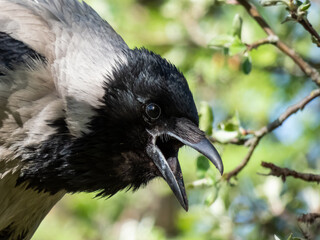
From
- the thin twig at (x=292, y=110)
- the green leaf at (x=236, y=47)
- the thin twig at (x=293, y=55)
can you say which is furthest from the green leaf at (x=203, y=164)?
the thin twig at (x=293, y=55)

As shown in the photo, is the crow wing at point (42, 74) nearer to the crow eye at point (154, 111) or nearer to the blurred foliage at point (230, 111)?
the crow eye at point (154, 111)

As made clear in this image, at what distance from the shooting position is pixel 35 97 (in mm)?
3537

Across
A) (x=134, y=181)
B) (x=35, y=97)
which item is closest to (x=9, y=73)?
(x=35, y=97)

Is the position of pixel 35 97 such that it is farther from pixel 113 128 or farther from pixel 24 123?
pixel 113 128

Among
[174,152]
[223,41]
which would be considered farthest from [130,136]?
[223,41]

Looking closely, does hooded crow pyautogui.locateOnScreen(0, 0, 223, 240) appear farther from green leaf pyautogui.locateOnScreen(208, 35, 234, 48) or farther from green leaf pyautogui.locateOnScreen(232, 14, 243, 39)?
green leaf pyautogui.locateOnScreen(232, 14, 243, 39)

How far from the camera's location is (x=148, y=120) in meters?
3.48

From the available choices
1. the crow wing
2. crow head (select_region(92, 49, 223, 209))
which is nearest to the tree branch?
crow head (select_region(92, 49, 223, 209))

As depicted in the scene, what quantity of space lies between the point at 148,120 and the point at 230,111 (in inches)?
83.8

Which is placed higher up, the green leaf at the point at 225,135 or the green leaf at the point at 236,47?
the green leaf at the point at 236,47

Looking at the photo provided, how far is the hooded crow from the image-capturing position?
11.3 feet

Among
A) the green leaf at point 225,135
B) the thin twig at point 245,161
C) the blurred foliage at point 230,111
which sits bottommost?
the blurred foliage at point 230,111

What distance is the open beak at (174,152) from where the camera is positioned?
334 cm

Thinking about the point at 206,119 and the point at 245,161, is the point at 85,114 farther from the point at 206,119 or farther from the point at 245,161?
the point at 245,161
